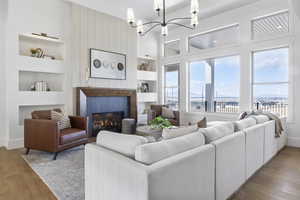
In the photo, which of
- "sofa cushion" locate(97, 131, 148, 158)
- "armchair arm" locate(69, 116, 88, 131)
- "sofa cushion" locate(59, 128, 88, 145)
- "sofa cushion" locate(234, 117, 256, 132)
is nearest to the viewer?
"sofa cushion" locate(97, 131, 148, 158)

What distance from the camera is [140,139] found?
1483mm

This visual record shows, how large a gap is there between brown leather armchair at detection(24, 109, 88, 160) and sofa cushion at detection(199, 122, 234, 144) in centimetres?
254

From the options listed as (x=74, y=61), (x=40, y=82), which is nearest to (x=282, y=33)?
(x=74, y=61)

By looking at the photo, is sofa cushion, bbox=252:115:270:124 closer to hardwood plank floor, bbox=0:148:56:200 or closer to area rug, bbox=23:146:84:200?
area rug, bbox=23:146:84:200

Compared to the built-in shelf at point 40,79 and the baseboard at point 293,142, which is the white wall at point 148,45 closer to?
the built-in shelf at point 40,79

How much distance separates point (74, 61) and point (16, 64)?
4.07 feet

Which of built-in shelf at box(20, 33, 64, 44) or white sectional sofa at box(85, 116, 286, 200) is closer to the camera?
white sectional sofa at box(85, 116, 286, 200)

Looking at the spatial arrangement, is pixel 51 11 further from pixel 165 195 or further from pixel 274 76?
pixel 274 76

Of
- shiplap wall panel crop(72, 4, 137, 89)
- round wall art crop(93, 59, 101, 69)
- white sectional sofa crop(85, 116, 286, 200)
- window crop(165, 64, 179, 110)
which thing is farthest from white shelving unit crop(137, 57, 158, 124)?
white sectional sofa crop(85, 116, 286, 200)

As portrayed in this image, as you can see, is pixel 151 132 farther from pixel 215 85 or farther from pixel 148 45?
pixel 148 45

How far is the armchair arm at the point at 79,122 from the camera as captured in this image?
151 inches

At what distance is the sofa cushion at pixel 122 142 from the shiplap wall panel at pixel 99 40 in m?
3.49

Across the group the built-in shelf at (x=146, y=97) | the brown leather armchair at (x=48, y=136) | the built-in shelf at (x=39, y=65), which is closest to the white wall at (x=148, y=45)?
the built-in shelf at (x=146, y=97)

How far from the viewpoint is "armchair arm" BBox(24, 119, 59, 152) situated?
10.5ft
